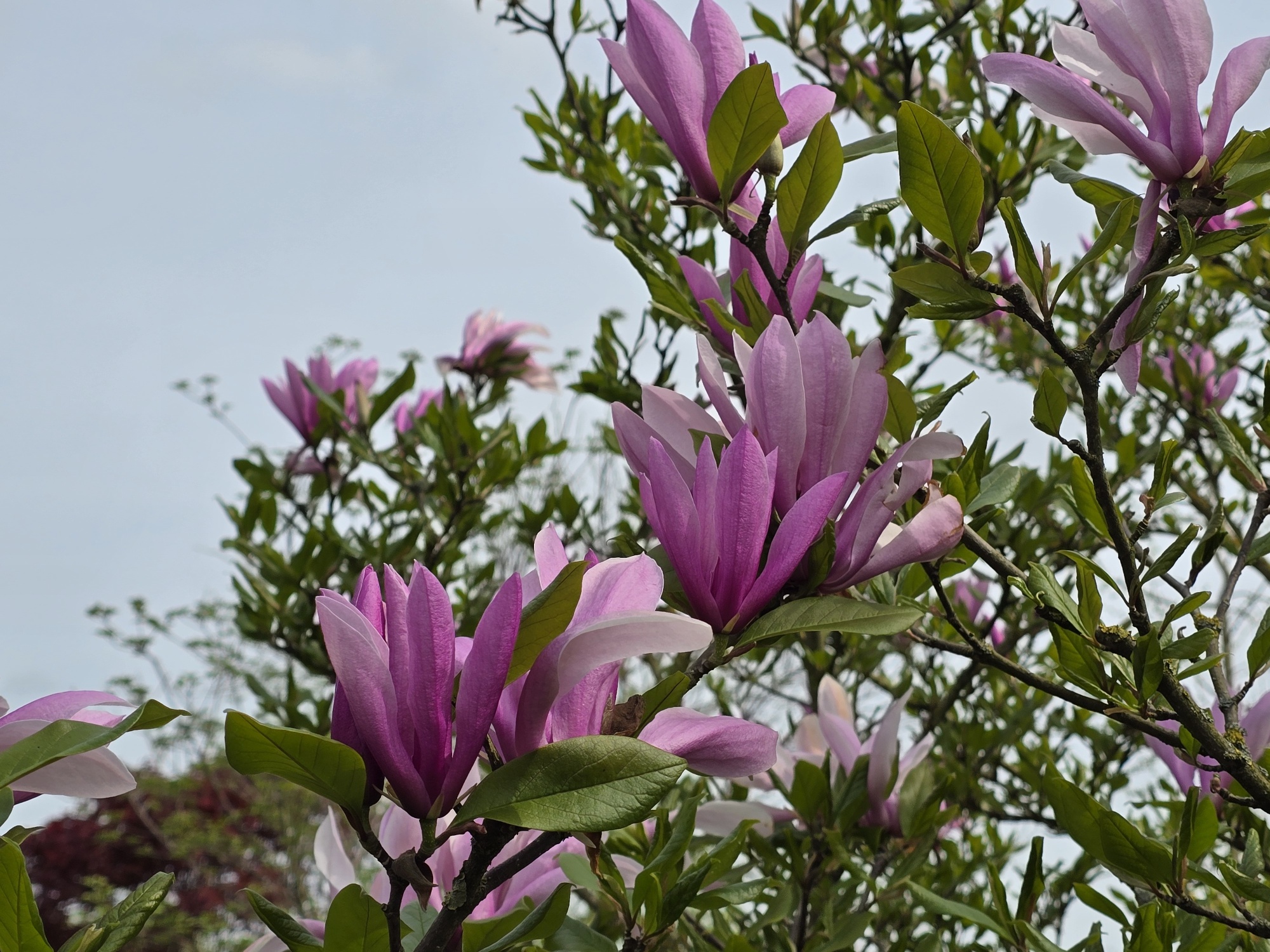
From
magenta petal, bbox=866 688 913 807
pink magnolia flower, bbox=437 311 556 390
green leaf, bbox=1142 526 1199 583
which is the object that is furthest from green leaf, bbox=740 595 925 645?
pink magnolia flower, bbox=437 311 556 390

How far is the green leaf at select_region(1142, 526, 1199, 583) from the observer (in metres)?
0.82

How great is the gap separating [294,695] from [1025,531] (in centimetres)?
149

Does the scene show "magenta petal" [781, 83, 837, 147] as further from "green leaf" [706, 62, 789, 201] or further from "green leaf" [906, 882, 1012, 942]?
"green leaf" [906, 882, 1012, 942]

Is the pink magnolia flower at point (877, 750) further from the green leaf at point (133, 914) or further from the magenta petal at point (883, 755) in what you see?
the green leaf at point (133, 914)

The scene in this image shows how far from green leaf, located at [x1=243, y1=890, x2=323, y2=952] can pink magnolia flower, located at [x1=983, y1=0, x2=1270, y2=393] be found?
0.72m

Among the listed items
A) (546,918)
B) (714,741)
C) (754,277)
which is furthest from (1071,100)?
(546,918)

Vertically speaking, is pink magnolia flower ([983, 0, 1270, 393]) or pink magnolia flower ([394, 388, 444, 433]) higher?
pink magnolia flower ([394, 388, 444, 433])

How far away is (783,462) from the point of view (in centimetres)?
67

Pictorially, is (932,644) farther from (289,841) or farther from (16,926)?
(289,841)

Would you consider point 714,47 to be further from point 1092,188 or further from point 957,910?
point 957,910

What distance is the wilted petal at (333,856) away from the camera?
82 cm

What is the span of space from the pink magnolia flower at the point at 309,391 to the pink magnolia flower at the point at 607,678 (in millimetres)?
1881

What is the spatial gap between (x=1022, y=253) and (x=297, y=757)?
2.06ft

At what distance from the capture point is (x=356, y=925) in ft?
1.75
